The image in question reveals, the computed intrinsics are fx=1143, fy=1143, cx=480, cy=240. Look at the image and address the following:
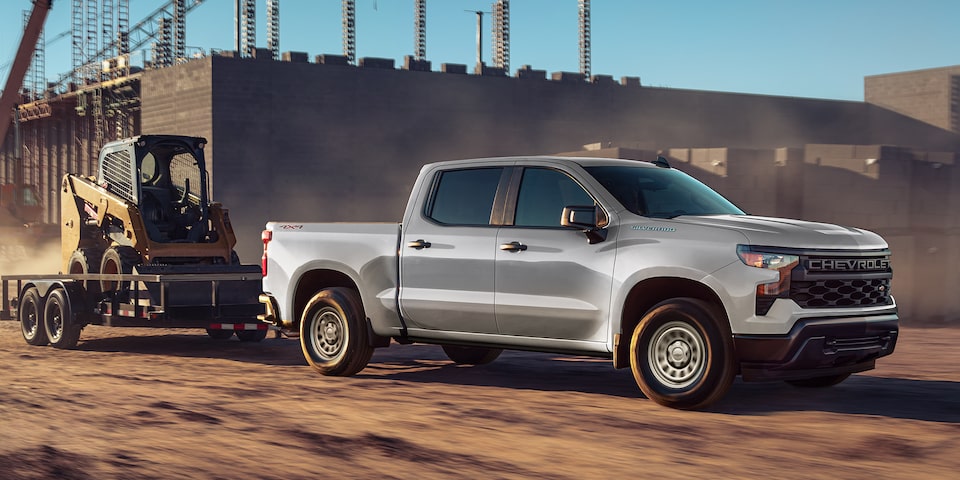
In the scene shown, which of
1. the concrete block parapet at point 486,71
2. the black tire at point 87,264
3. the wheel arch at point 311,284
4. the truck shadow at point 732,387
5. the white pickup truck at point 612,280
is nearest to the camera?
the white pickup truck at point 612,280

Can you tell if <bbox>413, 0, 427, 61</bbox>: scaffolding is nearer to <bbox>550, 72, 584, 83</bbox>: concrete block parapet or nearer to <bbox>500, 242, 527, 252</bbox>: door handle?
<bbox>550, 72, 584, 83</bbox>: concrete block parapet

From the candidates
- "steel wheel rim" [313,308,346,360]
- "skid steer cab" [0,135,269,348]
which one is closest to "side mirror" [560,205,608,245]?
"steel wheel rim" [313,308,346,360]

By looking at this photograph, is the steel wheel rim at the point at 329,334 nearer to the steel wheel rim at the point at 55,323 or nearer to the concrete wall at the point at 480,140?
the steel wheel rim at the point at 55,323

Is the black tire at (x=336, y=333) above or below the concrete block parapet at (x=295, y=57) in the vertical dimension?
below

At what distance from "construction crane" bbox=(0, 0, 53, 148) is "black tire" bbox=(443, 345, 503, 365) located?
2348cm

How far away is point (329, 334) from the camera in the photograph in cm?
1117

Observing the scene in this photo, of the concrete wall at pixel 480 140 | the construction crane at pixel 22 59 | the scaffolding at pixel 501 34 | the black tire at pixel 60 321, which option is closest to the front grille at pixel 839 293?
the black tire at pixel 60 321

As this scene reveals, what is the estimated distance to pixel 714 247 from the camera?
8391 millimetres

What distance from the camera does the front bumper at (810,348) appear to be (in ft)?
26.9

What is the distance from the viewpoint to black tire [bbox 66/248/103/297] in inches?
606

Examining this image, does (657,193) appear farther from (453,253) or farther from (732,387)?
(732,387)

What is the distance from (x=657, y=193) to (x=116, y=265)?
8620 mm

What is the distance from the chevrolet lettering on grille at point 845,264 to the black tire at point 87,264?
33.8 ft

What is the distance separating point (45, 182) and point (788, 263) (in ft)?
220
